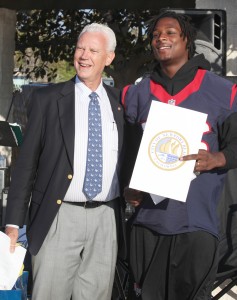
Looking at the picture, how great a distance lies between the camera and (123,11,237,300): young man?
3021 millimetres

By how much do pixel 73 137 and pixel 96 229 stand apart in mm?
444

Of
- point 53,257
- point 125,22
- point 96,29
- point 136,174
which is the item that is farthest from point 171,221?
point 125,22

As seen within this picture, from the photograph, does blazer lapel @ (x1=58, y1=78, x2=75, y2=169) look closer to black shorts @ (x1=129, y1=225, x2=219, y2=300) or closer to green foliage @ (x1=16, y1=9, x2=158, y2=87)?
black shorts @ (x1=129, y1=225, x2=219, y2=300)

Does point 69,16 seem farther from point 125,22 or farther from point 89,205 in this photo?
point 89,205

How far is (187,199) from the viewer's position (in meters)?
3.04

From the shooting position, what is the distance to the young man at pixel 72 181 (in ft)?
10.4

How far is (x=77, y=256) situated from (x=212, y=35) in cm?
247

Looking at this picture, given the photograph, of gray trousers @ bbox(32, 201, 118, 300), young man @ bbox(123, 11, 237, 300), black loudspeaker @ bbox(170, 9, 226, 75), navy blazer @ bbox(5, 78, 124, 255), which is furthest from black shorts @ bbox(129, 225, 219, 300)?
black loudspeaker @ bbox(170, 9, 226, 75)

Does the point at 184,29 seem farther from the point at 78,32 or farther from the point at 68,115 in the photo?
the point at 78,32

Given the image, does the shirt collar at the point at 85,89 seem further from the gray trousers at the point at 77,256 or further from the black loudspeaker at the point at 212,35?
the black loudspeaker at the point at 212,35

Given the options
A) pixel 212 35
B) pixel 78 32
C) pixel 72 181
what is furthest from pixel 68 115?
pixel 78 32

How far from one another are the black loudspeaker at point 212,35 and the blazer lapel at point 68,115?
6.52 ft

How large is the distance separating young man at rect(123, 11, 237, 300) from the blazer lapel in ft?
1.03

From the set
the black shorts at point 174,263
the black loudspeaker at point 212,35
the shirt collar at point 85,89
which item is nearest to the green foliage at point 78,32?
the black loudspeaker at point 212,35
